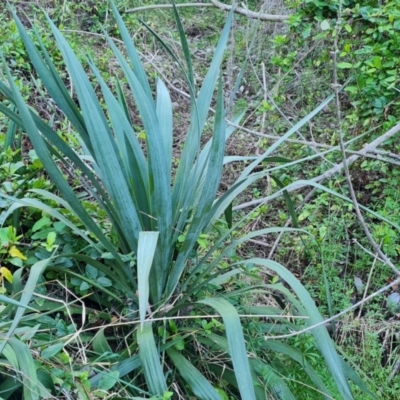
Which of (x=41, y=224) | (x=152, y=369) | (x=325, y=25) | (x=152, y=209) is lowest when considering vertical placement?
(x=152, y=369)

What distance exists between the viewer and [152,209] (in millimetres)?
1363

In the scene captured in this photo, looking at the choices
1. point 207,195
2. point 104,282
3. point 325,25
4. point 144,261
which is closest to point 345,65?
point 325,25

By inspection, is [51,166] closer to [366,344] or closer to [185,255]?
[185,255]

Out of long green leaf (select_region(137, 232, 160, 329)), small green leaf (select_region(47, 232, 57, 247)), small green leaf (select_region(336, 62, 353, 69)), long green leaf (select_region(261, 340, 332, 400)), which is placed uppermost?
small green leaf (select_region(336, 62, 353, 69))

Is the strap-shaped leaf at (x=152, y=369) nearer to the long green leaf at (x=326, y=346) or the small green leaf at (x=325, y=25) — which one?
the long green leaf at (x=326, y=346)

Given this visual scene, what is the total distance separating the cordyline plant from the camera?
3.94 feet

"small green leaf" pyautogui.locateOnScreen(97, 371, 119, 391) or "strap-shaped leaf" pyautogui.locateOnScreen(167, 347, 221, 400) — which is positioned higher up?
"small green leaf" pyautogui.locateOnScreen(97, 371, 119, 391)

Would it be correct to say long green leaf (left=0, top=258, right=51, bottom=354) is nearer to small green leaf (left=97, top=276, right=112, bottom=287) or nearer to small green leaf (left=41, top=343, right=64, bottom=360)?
small green leaf (left=41, top=343, right=64, bottom=360)

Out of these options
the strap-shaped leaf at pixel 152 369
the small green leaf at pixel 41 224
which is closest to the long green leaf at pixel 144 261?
the strap-shaped leaf at pixel 152 369

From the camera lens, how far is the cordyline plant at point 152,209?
1.20m

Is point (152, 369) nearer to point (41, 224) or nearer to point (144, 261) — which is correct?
point (144, 261)

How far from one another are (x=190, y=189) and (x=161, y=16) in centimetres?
277

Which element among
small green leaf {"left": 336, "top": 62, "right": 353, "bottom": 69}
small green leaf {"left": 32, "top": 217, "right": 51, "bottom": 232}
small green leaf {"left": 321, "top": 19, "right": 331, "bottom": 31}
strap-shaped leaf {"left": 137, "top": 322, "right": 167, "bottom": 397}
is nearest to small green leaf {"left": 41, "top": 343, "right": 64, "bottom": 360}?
strap-shaped leaf {"left": 137, "top": 322, "right": 167, "bottom": 397}

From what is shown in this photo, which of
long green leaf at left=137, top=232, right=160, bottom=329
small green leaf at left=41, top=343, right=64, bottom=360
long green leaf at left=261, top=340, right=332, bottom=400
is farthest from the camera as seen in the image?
long green leaf at left=261, top=340, right=332, bottom=400
